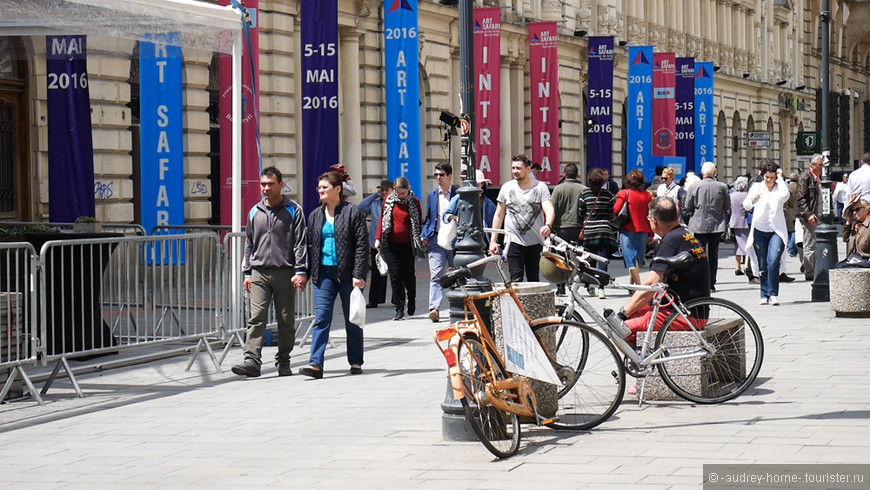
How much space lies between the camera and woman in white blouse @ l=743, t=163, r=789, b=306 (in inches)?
652

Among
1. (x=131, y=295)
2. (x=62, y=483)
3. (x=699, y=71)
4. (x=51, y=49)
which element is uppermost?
(x=699, y=71)

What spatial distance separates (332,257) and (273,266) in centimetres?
51

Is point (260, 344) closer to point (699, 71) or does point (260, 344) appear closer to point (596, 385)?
point (596, 385)

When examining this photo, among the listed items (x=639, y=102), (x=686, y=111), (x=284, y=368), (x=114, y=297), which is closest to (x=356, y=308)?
(x=284, y=368)

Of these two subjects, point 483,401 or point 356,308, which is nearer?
point 483,401

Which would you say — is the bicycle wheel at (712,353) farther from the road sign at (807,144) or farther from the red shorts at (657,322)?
the road sign at (807,144)

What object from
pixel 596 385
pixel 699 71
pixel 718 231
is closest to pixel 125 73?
pixel 718 231

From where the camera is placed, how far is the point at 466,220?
9461 millimetres

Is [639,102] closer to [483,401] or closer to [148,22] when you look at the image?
[148,22]

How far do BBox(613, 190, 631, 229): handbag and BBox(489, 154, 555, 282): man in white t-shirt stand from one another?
291 centimetres

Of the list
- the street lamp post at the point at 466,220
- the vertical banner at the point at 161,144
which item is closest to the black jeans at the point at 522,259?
the street lamp post at the point at 466,220

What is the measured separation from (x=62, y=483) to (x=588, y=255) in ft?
12.2

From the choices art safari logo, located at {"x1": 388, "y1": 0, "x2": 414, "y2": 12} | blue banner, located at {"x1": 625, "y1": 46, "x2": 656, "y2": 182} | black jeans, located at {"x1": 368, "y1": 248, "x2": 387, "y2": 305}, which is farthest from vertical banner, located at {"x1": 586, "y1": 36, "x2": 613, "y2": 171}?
black jeans, located at {"x1": 368, "y1": 248, "x2": 387, "y2": 305}

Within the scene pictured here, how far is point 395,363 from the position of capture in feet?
40.6
